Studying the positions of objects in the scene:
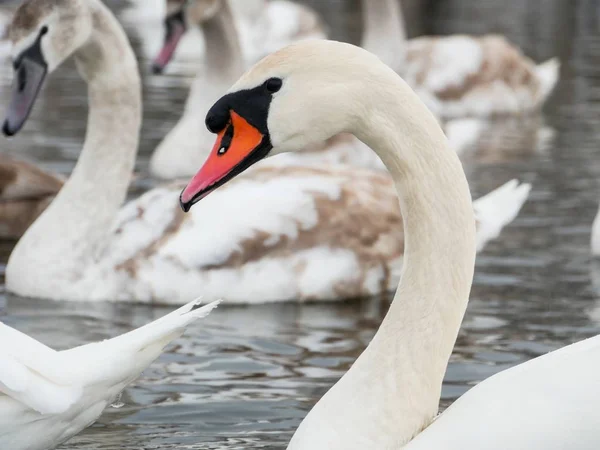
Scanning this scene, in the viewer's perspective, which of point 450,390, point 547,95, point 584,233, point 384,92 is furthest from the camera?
point 547,95

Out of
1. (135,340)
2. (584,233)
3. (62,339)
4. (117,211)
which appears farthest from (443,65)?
(135,340)

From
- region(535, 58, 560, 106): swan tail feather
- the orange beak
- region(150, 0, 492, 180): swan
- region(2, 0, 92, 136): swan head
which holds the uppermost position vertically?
the orange beak

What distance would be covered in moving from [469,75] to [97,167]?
869cm

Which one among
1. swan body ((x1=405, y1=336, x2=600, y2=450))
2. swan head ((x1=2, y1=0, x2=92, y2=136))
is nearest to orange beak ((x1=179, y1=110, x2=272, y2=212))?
swan body ((x1=405, y1=336, x2=600, y2=450))

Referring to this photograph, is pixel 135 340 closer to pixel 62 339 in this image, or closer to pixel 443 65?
pixel 62 339

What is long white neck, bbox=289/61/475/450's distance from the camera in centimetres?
421

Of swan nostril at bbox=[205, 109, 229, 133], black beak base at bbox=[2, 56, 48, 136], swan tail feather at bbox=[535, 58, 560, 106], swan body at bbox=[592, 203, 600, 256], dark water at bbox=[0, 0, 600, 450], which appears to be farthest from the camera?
swan tail feather at bbox=[535, 58, 560, 106]

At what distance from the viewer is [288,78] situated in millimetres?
4234

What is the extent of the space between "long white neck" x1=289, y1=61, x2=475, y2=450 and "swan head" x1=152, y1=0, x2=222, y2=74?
6.95 m

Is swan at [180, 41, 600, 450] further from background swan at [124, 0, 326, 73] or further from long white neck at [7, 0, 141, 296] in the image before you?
background swan at [124, 0, 326, 73]

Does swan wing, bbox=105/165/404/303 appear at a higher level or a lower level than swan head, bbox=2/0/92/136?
lower

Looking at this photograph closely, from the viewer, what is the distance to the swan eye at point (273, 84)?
13.9 ft

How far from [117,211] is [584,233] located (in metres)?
2.91

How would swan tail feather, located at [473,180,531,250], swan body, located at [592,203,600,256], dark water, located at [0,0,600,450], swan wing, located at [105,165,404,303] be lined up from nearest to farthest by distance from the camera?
1. dark water, located at [0,0,600,450]
2. swan wing, located at [105,165,404,303]
3. swan tail feather, located at [473,180,531,250]
4. swan body, located at [592,203,600,256]
